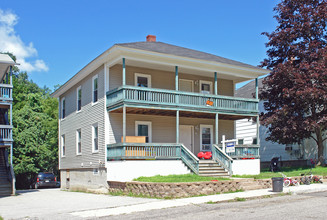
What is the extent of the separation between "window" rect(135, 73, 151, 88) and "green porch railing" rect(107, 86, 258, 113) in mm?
2204

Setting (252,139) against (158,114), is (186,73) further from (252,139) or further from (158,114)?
(252,139)

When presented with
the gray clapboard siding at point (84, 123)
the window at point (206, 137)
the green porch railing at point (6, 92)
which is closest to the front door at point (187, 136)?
the window at point (206, 137)

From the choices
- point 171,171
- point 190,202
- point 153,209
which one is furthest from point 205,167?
point 153,209

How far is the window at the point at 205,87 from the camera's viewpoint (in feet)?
79.2

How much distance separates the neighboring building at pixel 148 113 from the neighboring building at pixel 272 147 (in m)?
4.11

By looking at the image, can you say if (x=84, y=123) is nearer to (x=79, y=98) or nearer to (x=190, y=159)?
(x=79, y=98)

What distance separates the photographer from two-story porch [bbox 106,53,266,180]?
62.5 ft

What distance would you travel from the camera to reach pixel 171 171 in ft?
62.6

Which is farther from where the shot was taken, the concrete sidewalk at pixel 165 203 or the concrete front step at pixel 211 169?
the concrete front step at pixel 211 169

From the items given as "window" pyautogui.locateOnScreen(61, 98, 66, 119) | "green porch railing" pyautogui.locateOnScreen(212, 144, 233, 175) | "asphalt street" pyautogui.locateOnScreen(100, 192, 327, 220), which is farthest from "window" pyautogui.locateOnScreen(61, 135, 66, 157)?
"asphalt street" pyautogui.locateOnScreen(100, 192, 327, 220)

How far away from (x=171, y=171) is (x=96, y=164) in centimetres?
463

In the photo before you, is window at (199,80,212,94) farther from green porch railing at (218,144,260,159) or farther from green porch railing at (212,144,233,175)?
green porch railing at (212,144,233,175)

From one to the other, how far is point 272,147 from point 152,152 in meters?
15.0

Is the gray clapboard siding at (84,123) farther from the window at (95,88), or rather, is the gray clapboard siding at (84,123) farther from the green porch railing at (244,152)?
the green porch railing at (244,152)
